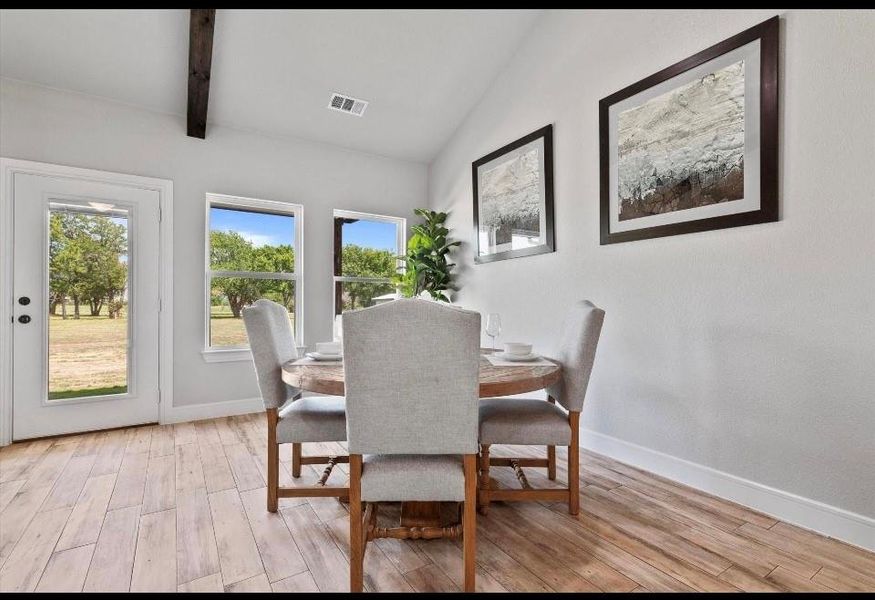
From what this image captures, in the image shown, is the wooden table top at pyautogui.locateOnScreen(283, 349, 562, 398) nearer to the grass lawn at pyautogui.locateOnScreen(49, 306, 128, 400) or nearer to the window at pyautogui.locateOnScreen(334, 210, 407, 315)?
the grass lawn at pyautogui.locateOnScreen(49, 306, 128, 400)

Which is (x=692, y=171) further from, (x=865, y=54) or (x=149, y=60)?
(x=149, y=60)

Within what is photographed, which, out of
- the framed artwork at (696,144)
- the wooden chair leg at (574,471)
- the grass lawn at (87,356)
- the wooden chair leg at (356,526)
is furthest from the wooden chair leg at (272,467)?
the framed artwork at (696,144)

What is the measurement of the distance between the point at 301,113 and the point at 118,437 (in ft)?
10.3

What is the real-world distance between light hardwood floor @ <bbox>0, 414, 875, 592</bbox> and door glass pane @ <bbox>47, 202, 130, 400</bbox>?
0.86m

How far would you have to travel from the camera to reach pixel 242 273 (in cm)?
392

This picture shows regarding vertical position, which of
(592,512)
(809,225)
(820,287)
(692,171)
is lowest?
(592,512)

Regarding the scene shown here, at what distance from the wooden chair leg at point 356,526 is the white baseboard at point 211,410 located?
9.25 feet

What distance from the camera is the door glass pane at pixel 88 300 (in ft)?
10.5

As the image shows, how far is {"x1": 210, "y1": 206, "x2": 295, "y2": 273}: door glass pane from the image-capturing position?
151 inches

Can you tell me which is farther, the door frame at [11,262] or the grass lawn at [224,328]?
the grass lawn at [224,328]

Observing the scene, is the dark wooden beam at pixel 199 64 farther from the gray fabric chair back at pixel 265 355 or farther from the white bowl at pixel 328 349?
the white bowl at pixel 328 349

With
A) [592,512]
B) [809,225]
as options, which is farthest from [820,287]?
[592,512]

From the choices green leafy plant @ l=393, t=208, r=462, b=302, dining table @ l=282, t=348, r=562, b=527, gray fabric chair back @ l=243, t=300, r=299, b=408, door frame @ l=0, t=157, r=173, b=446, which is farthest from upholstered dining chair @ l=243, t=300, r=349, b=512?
green leafy plant @ l=393, t=208, r=462, b=302

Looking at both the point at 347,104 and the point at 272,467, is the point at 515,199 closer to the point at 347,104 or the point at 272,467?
the point at 347,104
